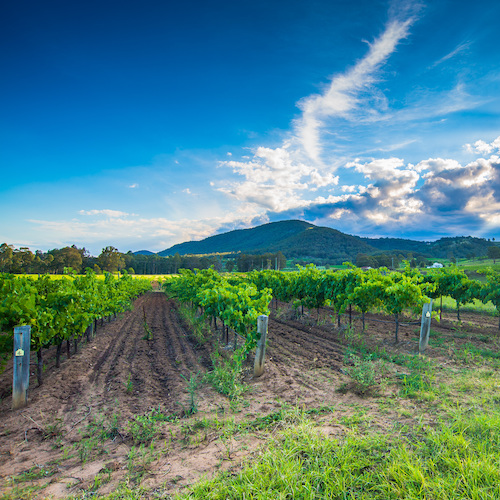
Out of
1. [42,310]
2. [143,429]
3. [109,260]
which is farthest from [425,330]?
[109,260]

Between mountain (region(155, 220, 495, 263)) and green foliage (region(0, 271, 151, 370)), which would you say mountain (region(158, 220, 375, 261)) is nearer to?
mountain (region(155, 220, 495, 263))

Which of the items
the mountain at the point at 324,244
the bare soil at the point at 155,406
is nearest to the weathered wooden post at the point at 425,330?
the bare soil at the point at 155,406

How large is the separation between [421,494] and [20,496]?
13.8ft

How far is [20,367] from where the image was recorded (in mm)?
5609

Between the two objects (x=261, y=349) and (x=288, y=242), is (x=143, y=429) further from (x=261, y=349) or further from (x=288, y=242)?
(x=288, y=242)

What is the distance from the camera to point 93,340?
11211 mm

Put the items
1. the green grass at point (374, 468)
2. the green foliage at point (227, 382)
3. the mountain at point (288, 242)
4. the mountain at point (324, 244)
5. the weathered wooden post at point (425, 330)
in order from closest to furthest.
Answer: the green grass at point (374, 468) → the green foliage at point (227, 382) → the weathered wooden post at point (425, 330) → the mountain at point (324, 244) → the mountain at point (288, 242)

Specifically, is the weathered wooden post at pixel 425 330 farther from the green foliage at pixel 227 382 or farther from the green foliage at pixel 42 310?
the green foliage at pixel 42 310

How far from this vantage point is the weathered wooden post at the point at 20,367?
5555 mm

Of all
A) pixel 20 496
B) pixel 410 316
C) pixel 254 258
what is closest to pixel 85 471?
pixel 20 496

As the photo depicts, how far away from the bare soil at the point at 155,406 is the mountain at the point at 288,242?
94247mm

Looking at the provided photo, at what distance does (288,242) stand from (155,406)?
12802cm

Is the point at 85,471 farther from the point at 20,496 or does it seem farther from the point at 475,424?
the point at 475,424

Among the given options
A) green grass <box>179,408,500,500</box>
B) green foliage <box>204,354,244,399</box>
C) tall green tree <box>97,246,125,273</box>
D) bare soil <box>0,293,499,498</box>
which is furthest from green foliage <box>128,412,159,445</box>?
tall green tree <box>97,246,125,273</box>
